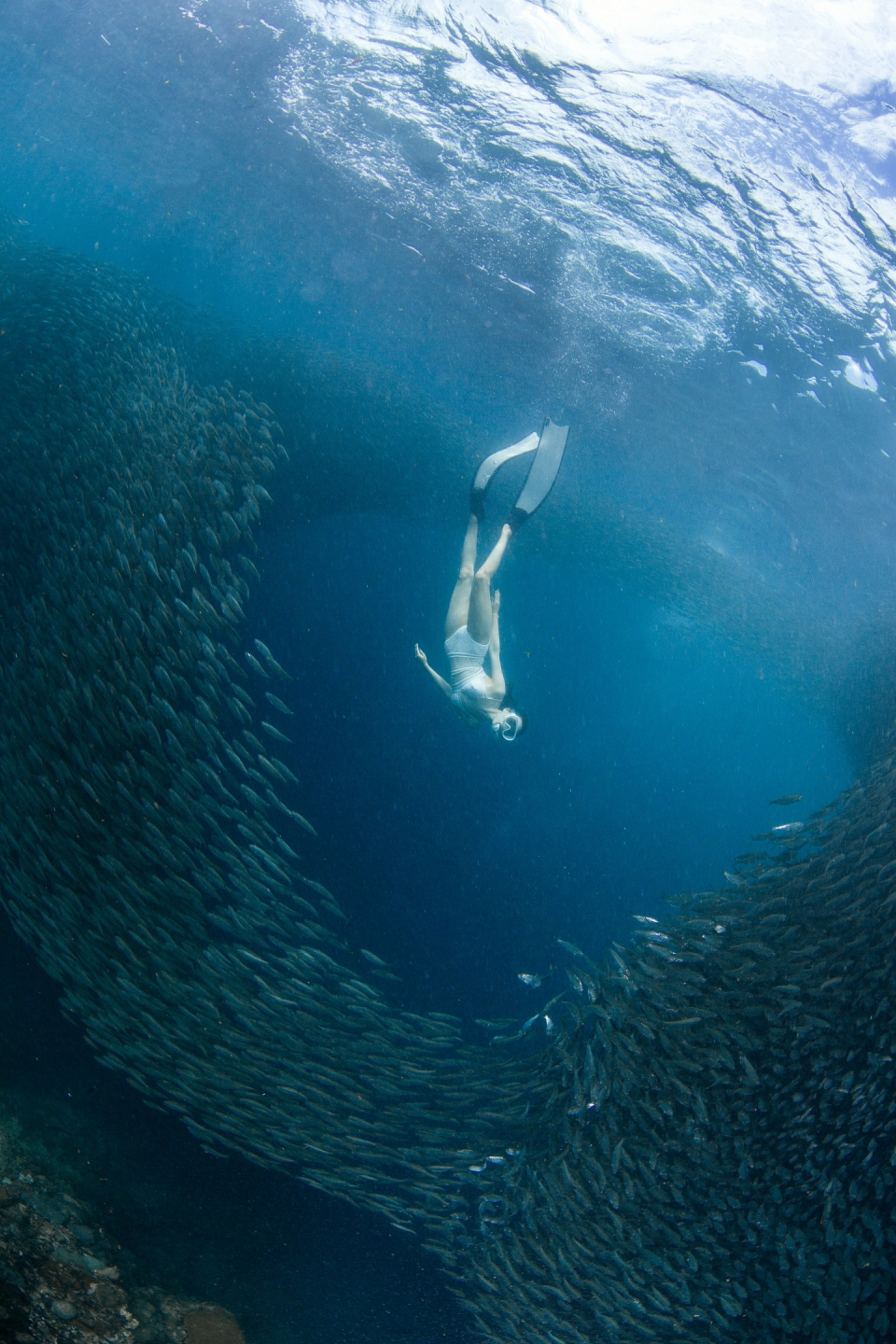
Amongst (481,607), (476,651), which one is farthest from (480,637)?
(481,607)

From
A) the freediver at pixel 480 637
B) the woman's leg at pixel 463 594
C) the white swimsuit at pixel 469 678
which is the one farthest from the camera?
the woman's leg at pixel 463 594

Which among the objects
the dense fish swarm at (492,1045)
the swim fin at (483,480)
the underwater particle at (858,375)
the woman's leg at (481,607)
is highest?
the underwater particle at (858,375)

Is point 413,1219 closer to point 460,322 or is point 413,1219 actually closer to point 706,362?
point 706,362

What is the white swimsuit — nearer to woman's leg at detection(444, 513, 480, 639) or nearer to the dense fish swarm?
woman's leg at detection(444, 513, 480, 639)

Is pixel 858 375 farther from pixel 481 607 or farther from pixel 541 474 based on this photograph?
pixel 481 607

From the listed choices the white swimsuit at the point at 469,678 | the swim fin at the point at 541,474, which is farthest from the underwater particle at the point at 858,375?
the white swimsuit at the point at 469,678

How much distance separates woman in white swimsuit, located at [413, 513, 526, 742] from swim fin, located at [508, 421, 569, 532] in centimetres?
86

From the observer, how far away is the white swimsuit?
8.31 m

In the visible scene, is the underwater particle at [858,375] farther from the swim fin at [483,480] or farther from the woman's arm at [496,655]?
the woman's arm at [496,655]

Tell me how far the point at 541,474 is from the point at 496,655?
377 cm

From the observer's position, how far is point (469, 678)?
848 cm

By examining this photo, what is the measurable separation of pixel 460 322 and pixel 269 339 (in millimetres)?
8821

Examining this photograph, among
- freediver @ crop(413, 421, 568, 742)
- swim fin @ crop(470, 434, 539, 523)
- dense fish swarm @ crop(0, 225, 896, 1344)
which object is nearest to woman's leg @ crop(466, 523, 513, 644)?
freediver @ crop(413, 421, 568, 742)

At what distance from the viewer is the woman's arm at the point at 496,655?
27.3 feet
